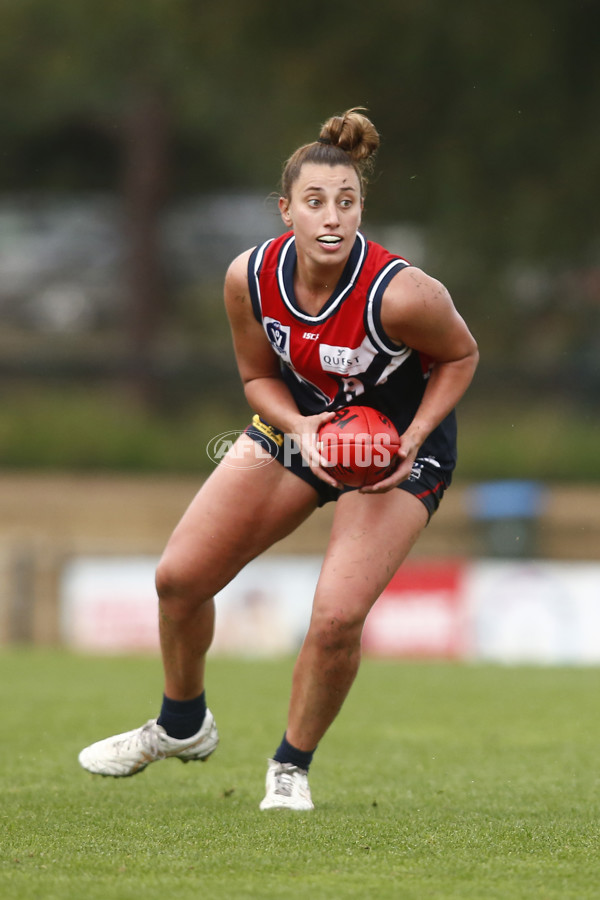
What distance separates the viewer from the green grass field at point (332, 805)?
3236mm

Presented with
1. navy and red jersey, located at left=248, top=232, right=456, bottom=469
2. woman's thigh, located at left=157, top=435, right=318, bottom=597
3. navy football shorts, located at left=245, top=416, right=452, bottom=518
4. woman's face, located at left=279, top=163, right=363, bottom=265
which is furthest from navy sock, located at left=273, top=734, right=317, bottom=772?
woman's face, located at left=279, top=163, right=363, bottom=265

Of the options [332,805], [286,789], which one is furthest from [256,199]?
[286,789]

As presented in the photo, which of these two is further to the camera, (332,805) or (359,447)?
(332,805)

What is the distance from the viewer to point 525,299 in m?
18.6

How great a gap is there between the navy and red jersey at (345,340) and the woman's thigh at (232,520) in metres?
0.29

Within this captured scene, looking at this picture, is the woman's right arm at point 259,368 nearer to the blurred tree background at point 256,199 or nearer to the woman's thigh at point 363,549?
the woman's thigh at point 363,549

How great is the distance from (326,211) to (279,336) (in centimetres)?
43

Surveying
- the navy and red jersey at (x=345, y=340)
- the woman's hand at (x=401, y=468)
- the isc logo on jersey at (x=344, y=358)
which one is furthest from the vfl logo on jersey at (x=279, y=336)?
the woman's hand at (x=401, y=468)

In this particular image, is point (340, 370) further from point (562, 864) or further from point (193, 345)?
point (193, 345)

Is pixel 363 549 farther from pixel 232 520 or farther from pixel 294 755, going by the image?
pixel 294 755

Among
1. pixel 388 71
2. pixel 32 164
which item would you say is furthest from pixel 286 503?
pixel 32 164

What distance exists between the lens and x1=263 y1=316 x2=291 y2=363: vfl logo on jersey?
168 inches

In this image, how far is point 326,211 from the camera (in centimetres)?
411

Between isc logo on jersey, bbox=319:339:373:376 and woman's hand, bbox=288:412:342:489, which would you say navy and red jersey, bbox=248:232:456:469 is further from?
woman's hand, bbox=288:412:342:489
